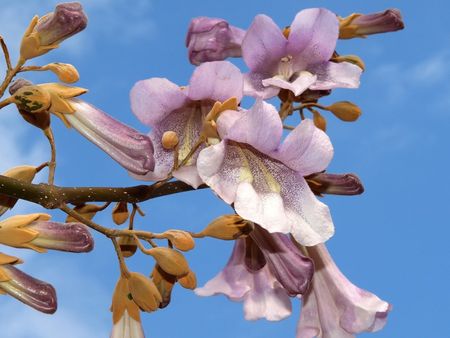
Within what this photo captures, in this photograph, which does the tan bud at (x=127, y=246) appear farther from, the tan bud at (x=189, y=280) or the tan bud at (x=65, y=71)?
the tan bud at (x=65, y=71)

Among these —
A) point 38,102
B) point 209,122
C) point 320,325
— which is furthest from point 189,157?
point 320,325

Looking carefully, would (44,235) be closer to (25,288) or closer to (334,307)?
(25,288)

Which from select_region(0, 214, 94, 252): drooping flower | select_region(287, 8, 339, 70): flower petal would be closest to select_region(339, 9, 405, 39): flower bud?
select_region(287, 8, 339, 70): flower petal

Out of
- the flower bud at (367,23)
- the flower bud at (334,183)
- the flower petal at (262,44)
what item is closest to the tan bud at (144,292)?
the flower bud at (334,183)

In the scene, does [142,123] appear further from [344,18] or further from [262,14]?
[344,18]

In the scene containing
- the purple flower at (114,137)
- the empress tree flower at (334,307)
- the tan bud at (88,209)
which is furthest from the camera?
the empress tree flower at (334,307)

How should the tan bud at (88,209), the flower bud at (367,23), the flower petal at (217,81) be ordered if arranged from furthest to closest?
the flower bud at (367,23), the tan bud at (88,209), the flower petal at (217,81)

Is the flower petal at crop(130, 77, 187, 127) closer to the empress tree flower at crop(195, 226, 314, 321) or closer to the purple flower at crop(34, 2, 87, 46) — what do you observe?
the purple flower at crop(34, 2, 87, 46)
